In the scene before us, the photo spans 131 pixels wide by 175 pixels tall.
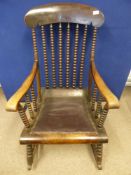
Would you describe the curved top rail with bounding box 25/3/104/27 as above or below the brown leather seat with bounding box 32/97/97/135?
above

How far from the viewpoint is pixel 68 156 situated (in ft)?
4.43

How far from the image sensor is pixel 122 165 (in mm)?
1284

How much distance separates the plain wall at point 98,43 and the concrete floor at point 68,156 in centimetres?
40

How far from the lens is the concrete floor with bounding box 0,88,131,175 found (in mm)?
1252

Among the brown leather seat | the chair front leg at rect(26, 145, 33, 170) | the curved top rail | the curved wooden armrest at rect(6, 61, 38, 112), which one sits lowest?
the chair front leg at rect(26, 145, 33, 170)

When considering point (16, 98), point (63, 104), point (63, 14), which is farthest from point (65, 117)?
point (63, 14)

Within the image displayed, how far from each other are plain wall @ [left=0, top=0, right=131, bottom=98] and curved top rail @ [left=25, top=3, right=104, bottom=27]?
14 cm

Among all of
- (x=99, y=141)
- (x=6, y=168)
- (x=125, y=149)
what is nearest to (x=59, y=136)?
(x=99, y=141)

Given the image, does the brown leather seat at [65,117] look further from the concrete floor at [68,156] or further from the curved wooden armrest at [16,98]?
the concrete floor at [68,156]

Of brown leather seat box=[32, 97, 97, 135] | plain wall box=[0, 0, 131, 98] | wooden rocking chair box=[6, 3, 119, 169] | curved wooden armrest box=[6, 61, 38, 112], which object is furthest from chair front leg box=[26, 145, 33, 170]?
plain wall box=[0, 0, 131, 98]

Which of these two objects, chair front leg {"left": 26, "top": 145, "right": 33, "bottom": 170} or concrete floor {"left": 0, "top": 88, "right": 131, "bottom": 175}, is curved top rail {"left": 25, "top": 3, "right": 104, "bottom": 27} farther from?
concrete floor {"left": 0, "top": 88, "right": 131, "bottom": 175}

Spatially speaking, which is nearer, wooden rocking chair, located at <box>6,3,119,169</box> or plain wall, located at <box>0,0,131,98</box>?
wooden rocking chair, located at <box>6,3,119,169</box>

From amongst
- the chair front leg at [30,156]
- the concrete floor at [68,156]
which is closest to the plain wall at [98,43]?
the concrete floor at [68,156]

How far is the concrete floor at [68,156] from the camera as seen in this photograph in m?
1.25
